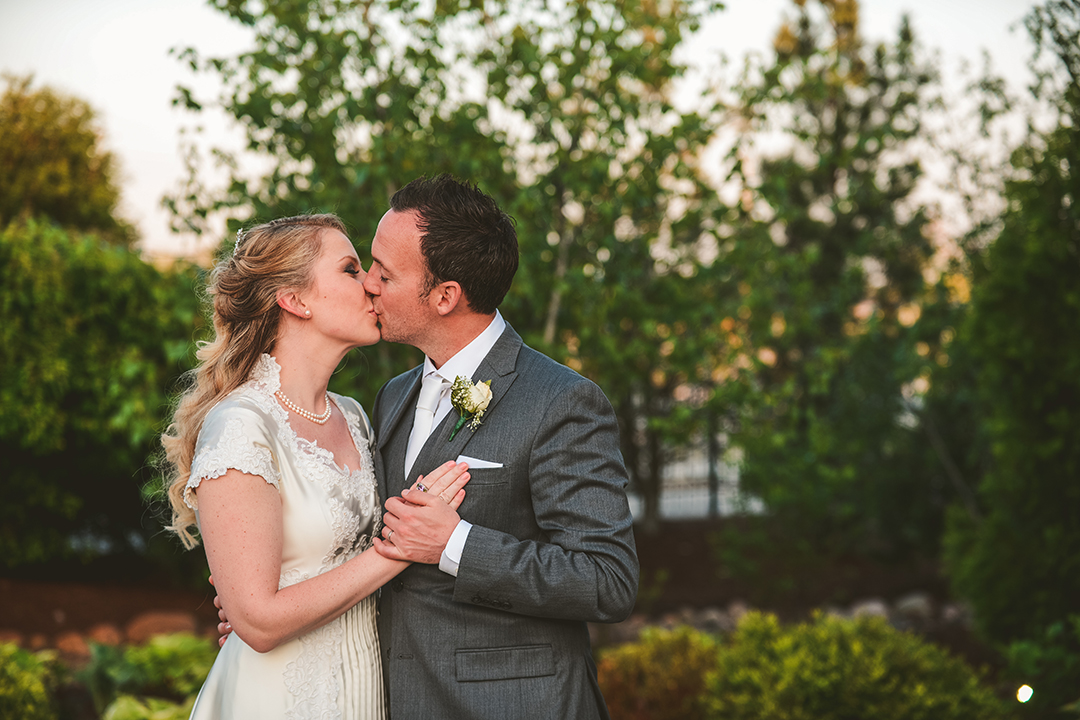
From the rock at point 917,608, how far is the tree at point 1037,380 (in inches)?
120

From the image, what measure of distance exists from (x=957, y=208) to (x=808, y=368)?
344cm

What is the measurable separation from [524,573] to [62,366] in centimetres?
628

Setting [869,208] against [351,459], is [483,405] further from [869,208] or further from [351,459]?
[869,208]

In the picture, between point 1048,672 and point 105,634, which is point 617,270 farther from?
point 105,634

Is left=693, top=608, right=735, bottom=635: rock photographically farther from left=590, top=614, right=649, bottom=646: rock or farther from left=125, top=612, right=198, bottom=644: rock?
left=125, top=612, right=198, bottom=644: rock

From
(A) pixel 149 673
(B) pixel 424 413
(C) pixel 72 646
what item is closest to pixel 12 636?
(C) pixel 72 646

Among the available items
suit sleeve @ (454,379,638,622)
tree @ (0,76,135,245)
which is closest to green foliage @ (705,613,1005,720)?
suit sleeve @ (454,379,638,622)

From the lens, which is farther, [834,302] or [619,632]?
[834,302]

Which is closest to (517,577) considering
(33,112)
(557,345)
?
(557,345)

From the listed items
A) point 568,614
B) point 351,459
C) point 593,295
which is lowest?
point 568,614

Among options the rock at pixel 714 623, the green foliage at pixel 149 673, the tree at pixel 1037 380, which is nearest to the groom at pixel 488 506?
the green foliage at pixel 149 673

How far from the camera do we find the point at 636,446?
11250 millimetres

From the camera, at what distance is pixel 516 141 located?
4746mm

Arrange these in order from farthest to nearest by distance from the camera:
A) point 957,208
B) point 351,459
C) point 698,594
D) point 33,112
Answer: point 33,112, point 698,594, point 957,208, point 351,459
